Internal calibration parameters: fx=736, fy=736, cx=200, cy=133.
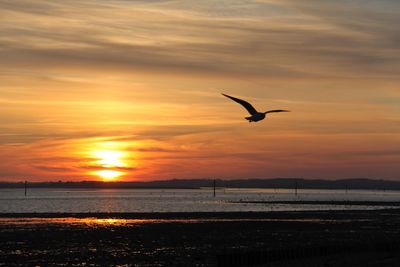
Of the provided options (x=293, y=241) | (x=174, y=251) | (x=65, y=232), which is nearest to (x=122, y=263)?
(x=174, y=251)

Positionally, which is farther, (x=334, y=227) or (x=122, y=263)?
(x=334, y=227)

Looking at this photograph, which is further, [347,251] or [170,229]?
[170,229]

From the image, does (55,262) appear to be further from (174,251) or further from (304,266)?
(304,266)

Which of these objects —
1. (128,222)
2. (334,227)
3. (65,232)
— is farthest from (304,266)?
(128,222)

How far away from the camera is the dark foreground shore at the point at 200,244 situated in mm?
41562

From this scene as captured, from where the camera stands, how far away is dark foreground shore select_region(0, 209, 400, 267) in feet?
136

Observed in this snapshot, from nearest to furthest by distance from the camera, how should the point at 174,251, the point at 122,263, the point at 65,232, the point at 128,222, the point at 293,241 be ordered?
the point at 122,263 < the point at 174,251 < the point at 293,241 < the point at 65,232 < the point at 128,222

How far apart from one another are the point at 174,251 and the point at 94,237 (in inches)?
507

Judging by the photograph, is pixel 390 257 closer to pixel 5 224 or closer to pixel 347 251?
pixel 347 251

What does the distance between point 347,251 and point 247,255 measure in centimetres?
840

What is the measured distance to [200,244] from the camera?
182ft

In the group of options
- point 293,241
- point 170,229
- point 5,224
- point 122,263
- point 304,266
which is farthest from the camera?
point 5,224

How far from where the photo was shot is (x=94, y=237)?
6122 cm

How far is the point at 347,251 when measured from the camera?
4469cm
